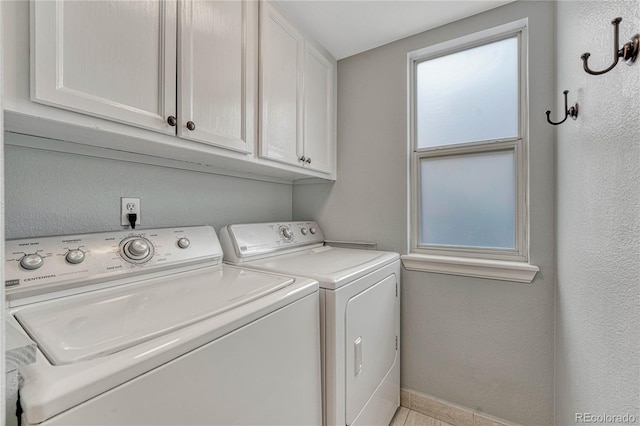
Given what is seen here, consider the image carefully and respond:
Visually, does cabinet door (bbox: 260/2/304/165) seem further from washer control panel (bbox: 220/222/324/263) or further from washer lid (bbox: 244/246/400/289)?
washer lid (bbox: 244/246/400/289)

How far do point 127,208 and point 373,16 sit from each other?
68.5 inches

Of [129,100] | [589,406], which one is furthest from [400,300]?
[129,100]

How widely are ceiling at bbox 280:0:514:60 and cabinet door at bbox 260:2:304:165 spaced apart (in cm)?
15

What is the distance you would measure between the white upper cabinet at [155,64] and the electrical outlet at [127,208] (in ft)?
1.52

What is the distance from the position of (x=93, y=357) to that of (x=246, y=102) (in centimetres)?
115

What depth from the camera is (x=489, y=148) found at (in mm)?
1660

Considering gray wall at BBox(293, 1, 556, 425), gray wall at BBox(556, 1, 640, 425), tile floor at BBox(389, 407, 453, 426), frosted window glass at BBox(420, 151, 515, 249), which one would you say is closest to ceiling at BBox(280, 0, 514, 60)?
gray wall at BBox(293, 1, 556, 425)

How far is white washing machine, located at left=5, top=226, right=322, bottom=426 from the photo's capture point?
51cm

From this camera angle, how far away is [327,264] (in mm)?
1388

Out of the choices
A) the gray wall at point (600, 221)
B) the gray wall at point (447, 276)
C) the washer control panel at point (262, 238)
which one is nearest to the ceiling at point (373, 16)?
the gray wall at point (447, 276)

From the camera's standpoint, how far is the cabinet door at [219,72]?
107cm

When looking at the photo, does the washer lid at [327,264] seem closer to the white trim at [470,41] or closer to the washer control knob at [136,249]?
the washer control knob at [136,249]

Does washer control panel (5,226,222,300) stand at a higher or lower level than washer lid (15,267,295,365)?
higher

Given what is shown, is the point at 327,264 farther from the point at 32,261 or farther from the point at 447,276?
the point at 32,261
